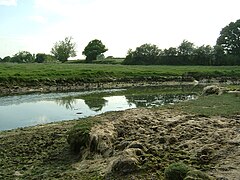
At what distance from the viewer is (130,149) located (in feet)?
38.0

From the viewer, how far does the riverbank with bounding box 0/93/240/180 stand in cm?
A: 1064

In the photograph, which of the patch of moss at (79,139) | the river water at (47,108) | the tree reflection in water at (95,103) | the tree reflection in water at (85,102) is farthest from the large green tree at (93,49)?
the patch of moss at (79,139)

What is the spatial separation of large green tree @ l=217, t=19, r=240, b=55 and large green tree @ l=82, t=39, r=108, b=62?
3593cm

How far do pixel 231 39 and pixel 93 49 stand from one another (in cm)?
4068

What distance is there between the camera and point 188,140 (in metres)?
13.2

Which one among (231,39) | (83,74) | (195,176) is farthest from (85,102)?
(231,39)

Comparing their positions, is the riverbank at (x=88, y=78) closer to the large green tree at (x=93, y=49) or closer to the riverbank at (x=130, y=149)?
the riverbank at (x=130, y=149)

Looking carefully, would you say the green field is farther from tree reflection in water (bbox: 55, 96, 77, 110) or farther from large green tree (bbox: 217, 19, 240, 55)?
large green tree (bbox: 217, 19, 240, 55)

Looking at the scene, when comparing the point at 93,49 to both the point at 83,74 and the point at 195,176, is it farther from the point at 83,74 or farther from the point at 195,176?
the point at 195,176

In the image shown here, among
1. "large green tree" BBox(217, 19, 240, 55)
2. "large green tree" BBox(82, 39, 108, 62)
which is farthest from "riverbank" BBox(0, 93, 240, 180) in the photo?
"large green tree" BBox(82, 39, 108, 62)

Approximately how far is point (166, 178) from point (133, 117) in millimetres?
9442

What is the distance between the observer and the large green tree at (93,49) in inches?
4400

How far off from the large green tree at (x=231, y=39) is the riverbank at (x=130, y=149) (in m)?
79.8

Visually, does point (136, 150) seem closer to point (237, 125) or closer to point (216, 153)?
point (216, 153)
